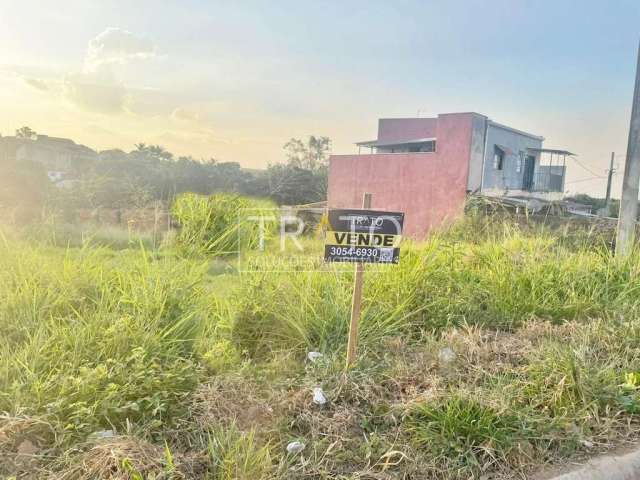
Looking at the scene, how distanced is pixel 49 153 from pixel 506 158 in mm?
16750

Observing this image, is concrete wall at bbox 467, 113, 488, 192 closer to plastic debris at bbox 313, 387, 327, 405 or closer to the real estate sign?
the real estate sign

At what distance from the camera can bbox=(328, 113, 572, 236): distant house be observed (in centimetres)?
1620

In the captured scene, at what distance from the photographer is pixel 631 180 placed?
505 centimetres

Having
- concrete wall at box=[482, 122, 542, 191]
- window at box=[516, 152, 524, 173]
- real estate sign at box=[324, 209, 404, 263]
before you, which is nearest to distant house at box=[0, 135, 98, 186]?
real estate sign at box=[324, 209, 404, 263]

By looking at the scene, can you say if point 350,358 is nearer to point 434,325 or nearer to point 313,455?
point 313,455

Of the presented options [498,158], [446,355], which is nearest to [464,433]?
[446,355]

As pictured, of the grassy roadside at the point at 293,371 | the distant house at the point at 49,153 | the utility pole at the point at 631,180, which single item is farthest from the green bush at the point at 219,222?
the distant house at the point at 49,153

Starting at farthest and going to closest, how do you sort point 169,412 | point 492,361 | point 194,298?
point 194,298, point 492,361, point 169,412

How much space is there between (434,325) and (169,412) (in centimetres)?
188

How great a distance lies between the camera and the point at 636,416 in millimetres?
2326

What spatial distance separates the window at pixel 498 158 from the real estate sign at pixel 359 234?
658 inches

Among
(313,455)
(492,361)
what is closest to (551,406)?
(492,361)

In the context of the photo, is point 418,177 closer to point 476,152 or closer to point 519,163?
point 476,152

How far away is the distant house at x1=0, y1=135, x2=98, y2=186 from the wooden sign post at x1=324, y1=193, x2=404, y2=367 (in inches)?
388
